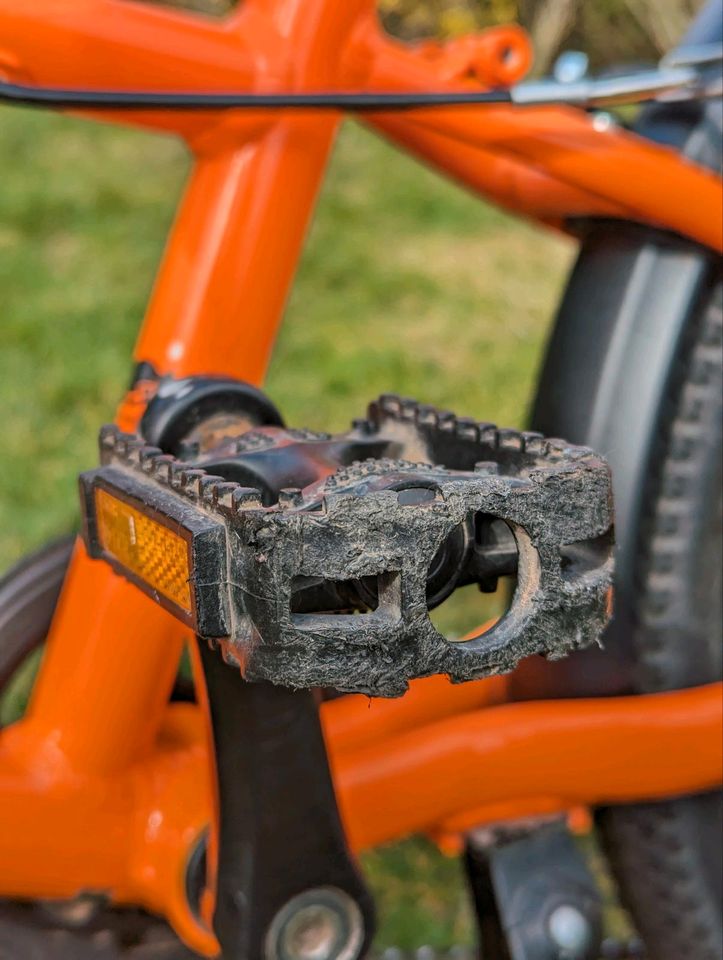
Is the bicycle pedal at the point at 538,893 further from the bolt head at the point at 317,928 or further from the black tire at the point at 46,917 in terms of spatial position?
the black tire at the point at 46,917

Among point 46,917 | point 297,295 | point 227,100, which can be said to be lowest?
point 46,917

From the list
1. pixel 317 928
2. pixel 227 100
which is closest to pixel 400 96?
pixel 227 100

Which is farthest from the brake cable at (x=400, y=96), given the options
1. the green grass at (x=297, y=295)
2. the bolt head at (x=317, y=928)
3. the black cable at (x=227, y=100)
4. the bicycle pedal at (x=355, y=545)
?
the green grass at (x=297, y=295)

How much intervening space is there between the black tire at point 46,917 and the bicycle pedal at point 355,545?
0.29 metres

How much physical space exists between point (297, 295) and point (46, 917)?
96.6 inches

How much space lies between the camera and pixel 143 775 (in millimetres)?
1043

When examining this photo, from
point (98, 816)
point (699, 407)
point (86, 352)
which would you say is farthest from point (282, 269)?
point (86, 352)

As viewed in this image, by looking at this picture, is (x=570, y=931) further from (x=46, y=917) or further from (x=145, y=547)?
(x=145, y=547)

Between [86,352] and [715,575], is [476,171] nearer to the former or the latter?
[715,575]

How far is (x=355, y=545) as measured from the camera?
2.15ft

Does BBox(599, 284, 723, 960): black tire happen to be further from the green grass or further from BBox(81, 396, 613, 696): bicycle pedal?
the green grass

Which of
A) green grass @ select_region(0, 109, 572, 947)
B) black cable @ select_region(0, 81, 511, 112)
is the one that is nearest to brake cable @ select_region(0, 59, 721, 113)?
black cable @ select_region(0, 81, 511, 112)

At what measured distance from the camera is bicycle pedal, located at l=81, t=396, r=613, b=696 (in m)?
0.66

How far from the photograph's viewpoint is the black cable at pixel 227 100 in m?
0.91
